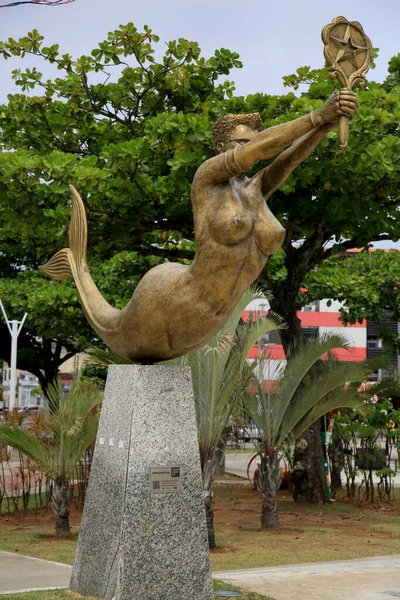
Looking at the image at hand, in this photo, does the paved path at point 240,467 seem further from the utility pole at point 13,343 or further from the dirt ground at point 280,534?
the utility pole at point 13,343

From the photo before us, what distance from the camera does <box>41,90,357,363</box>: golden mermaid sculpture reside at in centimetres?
586

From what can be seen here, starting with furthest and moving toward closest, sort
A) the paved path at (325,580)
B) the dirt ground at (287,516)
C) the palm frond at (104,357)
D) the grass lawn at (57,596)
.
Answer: the dirt ground at (287,516) → the palm frond at (104,357) → the paved path at (325,580) → the grass lawn at (57,596)

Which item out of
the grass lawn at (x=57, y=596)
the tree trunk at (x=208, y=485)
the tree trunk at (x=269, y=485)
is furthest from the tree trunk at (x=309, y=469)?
the grass lawn at (x=57, y=596)

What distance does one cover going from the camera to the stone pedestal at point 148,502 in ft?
20.6

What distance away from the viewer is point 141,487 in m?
6.36

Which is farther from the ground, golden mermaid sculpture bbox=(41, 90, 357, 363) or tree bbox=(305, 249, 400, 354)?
tree bbox=(305, 249, 400, 354)

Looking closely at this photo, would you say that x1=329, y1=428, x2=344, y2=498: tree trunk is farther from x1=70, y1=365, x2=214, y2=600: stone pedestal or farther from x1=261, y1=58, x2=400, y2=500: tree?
x1=70, y1=365, x2=214, y2=600: stone pedestal

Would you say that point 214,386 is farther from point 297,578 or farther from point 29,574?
point 29,574

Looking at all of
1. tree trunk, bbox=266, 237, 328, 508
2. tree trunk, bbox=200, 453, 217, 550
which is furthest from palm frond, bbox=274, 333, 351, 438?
tree trunk, bbox=266, 237, 328, 508

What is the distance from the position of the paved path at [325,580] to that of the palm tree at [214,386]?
1.65 meters

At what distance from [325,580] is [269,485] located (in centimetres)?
332

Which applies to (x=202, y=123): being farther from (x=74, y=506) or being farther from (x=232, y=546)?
(x=74, y=506)

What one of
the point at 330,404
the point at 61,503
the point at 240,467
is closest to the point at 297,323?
the point at 330,404

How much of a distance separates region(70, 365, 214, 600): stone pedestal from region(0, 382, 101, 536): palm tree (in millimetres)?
4341
